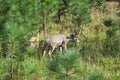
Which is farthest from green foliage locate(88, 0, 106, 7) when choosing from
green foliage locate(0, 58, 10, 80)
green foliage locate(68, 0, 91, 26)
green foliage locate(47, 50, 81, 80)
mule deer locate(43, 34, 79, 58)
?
green foliage locate(47, 50, 81, 80)

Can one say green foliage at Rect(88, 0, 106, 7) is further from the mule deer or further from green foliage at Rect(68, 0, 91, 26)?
the mule deer

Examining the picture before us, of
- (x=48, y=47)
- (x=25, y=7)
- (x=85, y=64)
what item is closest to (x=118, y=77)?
(x=85, y=64)

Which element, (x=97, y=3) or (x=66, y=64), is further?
(x=97, y=3)

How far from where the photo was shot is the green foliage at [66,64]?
8.44 feet

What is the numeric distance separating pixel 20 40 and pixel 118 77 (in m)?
2.10

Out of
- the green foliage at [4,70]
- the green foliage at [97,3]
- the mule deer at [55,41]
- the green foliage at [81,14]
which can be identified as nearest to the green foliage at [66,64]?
the green foliage at [4,70]

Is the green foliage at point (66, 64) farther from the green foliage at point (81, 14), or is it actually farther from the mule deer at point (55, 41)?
the green foliage at point (81, 14)

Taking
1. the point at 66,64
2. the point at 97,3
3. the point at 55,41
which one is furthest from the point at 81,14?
the point at 66,64

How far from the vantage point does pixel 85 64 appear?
5.69 m

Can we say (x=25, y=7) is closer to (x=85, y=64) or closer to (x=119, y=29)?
(x=85, y=64)

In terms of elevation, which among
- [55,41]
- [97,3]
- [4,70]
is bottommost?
[55,41]

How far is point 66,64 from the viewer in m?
2.60

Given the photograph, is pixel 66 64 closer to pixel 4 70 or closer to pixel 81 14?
pixel 4 70

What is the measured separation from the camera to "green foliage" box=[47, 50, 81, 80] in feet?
8.44
